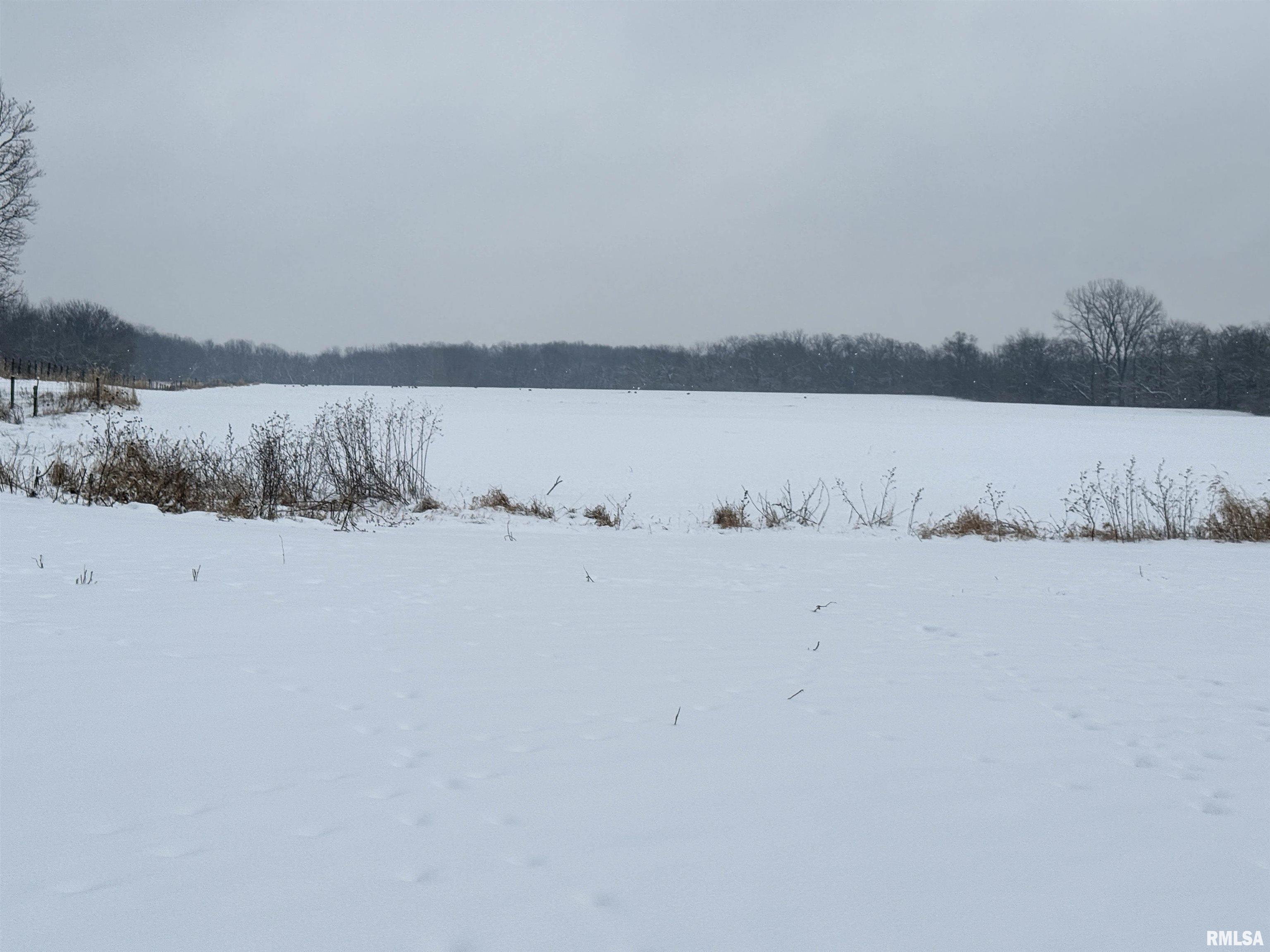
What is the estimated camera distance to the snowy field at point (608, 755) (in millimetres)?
2027

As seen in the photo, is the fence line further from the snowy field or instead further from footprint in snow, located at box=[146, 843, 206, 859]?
footprint in snow, located at box=[146, 843, 206, 859]

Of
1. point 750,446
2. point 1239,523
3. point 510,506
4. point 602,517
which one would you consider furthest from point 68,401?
point 1239,523

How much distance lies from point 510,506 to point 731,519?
142 inches

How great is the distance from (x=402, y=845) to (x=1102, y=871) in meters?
2.16

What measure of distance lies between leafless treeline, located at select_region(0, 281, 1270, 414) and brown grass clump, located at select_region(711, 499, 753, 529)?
47.3 metres

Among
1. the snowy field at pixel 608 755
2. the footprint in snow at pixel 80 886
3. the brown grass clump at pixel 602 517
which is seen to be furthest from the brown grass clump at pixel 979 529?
the footprint in snow at pixel 80 886

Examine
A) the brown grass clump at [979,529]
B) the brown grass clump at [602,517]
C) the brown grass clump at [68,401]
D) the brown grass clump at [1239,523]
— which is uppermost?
the brown grass clump at [68,401]

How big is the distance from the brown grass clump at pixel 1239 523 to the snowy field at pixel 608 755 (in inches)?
161

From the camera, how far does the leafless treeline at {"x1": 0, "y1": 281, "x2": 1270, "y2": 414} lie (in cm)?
4919

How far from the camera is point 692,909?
2.06 meters

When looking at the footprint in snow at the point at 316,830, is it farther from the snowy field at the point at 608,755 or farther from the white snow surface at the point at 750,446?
the white snow surface at the point at 750,446

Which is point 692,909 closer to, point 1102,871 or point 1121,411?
point 1102,871

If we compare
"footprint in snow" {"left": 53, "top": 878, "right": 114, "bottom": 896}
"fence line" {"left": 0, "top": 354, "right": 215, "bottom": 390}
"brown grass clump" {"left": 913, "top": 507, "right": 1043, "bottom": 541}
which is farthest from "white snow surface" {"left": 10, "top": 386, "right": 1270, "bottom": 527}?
"footprint in snow" {"left": 53, "top": 878, "right": 114, "bottom": 896}

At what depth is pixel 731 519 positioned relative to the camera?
11414 millimetres
